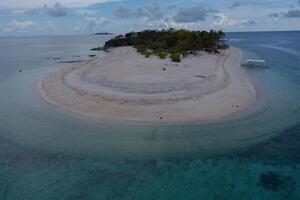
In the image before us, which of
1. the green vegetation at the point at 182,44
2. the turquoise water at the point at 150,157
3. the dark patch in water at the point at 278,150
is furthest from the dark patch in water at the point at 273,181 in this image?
the green vegetation at the point at 182,44

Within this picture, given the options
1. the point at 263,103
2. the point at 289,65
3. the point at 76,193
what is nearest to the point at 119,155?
the point at 76,193

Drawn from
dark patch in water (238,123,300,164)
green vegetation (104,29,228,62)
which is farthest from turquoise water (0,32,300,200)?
green vegetation (104,29,228,62)

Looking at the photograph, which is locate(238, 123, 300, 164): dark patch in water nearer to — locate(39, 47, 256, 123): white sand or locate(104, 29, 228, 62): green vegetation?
locate(39, 47, 256, 123): white sand

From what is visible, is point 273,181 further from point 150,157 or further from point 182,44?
point 182,44

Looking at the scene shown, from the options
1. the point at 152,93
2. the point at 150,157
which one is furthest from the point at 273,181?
the point at 152,93

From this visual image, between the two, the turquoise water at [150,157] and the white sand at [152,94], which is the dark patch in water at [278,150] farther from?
the white sand at [152,94]

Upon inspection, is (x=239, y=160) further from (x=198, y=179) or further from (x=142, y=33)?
(x=142, y=33)
